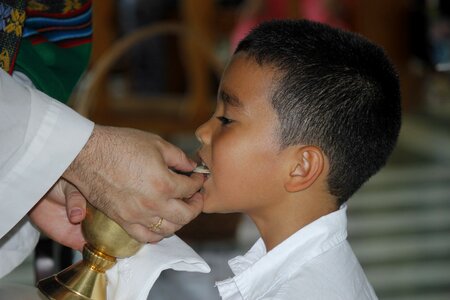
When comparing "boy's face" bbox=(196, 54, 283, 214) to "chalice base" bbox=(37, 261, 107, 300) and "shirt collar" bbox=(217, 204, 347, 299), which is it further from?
"chalice base" bbox=(37, 261, 107, 300)

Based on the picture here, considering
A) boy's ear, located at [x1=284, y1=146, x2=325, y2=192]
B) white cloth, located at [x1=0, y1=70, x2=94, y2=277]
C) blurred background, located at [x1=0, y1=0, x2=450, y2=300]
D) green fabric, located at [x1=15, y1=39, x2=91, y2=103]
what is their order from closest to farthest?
white cloth, located at [x1=0, y1=70, x2=94, y2=277] < boy's ear, located at [x1=284, y1=146, x2=325, y2=192] < green fabric, located at [x1=15, y1=39, x2=91, y2=103] < blurred background, located at [x1=0, y1=0, x2=450, y2=300]

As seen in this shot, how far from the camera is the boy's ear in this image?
1461 millimetres

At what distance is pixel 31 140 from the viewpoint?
1.34 m

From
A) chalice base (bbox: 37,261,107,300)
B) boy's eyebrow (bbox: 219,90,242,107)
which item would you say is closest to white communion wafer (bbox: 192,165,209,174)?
boy's eyebrow (bbox: 219,90,242,107)

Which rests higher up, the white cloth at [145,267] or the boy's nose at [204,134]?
the boy's nose at [204,134]

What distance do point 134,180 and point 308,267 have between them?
298mm

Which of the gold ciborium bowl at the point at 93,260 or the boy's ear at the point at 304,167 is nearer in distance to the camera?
the gold ciborium bowl at the point at 93,260

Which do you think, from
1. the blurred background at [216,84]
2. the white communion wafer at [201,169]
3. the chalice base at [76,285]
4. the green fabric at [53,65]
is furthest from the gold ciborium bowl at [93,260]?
the blurred background at [216,84]

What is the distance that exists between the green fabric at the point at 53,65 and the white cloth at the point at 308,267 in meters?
0.52

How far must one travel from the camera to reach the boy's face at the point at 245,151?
58.1 inches

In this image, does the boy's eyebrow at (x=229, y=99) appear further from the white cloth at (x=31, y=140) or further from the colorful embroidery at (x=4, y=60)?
the colorful embroidery at (x=4, y=60)

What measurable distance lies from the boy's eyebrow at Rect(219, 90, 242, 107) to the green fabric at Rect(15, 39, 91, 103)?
36cm

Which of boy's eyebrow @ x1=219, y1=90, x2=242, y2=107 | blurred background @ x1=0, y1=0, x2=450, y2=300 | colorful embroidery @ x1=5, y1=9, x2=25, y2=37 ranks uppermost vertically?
colorful embroidery @ x1=5, y1=9, x2=25, y2=37

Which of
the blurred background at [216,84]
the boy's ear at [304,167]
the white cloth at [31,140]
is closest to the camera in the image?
the white cloth at [31,140]
